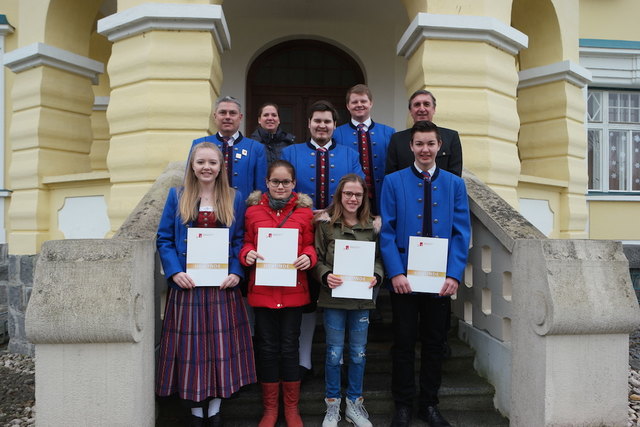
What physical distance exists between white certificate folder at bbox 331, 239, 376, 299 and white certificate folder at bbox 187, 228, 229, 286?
69cm

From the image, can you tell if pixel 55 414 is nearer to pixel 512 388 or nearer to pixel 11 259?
pixel 512 388

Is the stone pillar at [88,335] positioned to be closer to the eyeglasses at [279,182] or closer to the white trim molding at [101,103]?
the eyeglasses at [279,182]

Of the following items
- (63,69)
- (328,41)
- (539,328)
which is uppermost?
(328,41)

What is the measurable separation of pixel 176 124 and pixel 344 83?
413cm

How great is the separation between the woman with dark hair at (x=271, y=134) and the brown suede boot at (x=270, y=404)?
1873mm

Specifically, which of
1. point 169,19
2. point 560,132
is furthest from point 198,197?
point 560,132

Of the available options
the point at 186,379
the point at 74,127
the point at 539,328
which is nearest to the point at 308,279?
the point at 186,379

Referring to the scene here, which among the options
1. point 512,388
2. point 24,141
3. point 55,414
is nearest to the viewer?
point 55,414

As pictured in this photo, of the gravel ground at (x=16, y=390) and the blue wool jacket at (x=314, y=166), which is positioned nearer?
the blue wool jacket at (x=314, y=166)

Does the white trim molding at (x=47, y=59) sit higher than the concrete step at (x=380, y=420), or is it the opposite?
the white trim molding at (x=47, y=59)

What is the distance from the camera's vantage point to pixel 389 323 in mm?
4430

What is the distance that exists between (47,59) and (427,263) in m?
5.69

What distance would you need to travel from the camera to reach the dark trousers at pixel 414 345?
10.4 feet

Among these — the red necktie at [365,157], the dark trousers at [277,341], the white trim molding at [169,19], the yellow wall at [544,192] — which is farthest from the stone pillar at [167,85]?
the yellow wall at [544,192]
